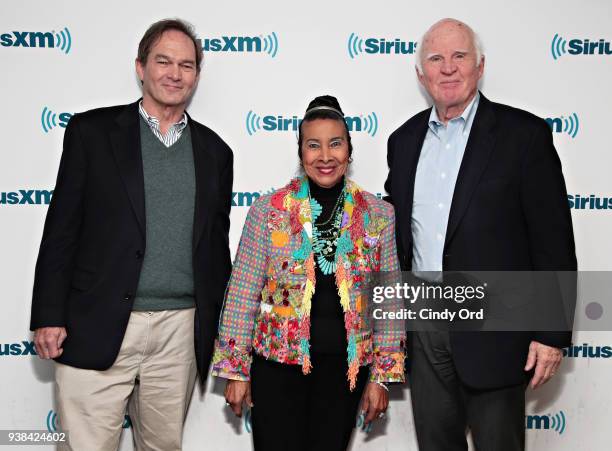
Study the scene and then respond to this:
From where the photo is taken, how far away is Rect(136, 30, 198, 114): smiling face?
2389 millimetres

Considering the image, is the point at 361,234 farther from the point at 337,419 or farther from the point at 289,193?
the point at 337,419

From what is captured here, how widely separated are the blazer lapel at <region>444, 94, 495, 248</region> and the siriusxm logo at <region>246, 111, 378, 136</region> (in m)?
0.64

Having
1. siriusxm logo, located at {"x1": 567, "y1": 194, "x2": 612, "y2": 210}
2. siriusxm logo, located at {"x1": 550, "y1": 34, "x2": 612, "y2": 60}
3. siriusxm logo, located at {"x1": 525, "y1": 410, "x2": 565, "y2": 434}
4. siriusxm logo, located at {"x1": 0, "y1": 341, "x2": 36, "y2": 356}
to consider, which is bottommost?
siriusxm logo, located at {"x1": 525, "y1": 410, "x2": 565, "y2": 434}

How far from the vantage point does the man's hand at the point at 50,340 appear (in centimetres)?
225

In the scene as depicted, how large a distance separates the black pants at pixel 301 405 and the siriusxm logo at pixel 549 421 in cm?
123

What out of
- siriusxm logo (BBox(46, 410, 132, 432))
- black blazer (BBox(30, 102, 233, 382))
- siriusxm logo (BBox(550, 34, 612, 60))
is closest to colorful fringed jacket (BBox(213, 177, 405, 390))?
black blazer (BBox(30, 102, 233, 382))

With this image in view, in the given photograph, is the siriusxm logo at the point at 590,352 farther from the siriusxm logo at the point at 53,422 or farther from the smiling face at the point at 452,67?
the siriusxm logo at the point at 53,422

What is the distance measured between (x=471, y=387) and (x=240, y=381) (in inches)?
33.3

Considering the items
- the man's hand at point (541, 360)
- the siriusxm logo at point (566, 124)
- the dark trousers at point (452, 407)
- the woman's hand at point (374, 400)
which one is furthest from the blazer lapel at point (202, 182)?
the siriusxm logo at point (566, 124)

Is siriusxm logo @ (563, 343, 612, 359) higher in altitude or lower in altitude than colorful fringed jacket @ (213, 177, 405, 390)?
lower

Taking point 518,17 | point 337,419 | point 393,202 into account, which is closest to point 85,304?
point 337,419

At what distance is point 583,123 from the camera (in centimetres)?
287

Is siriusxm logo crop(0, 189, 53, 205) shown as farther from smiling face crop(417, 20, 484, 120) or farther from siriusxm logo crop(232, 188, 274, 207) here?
→ smiling face crop(417, 20, 484, 120)

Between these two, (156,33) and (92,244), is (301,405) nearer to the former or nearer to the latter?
(92,244)
